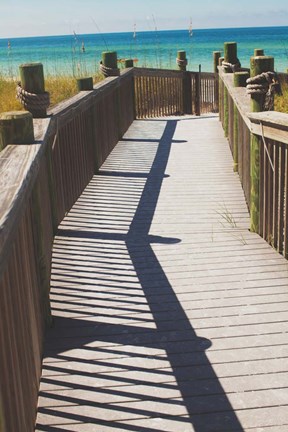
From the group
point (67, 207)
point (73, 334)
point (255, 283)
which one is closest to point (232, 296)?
point (255, 283)

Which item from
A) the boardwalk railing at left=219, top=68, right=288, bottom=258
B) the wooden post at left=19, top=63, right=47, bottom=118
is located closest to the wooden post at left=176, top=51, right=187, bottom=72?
the boardwalk railing at left=219, top=68, right=288, bottom=258

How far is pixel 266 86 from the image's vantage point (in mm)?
5621

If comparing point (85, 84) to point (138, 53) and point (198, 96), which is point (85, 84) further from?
point (138, 53)

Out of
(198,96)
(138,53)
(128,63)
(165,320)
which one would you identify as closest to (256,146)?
(165,320)

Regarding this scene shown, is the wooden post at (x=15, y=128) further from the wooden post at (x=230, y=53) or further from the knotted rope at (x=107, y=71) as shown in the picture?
the wooden post at (x=230, y=53)

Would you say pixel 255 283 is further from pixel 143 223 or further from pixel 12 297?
pixel 12 297

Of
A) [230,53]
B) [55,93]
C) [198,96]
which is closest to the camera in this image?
[230,53]

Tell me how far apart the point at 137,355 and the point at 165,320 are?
0.51m

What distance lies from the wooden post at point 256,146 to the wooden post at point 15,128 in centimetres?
238

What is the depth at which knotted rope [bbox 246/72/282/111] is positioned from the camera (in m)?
5.55

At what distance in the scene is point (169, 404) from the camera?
3.30 meters

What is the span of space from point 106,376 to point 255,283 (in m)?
1.67

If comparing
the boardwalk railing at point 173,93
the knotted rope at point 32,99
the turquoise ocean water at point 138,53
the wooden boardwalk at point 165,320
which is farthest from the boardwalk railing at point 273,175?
the boardwalk railing at point 173,93

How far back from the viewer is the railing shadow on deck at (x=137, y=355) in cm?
324
